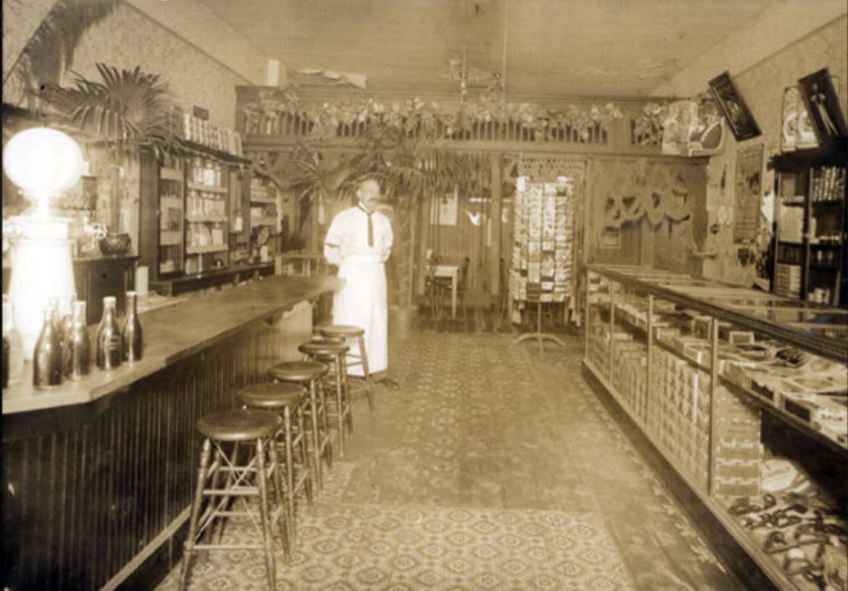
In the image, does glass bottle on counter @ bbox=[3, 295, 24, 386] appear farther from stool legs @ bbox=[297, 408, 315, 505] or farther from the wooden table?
the wooden table

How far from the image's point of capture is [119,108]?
6.39 metres

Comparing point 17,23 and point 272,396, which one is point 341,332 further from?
point 17,23

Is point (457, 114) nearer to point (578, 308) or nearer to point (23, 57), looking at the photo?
point (578, 308)

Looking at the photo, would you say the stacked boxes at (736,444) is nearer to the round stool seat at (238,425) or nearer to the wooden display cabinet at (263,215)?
the round stool seat at (238,425)

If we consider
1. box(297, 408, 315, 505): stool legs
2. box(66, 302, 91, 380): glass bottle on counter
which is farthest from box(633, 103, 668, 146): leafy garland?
box(66, 302, 91, 380): glass bottle on counter

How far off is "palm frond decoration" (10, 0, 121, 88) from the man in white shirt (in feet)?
8.10

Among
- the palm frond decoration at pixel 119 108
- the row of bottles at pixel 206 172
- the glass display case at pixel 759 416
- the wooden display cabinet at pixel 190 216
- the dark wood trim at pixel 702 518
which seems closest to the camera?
the glass display case at pixel 759 416

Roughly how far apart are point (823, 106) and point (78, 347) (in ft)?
19.7

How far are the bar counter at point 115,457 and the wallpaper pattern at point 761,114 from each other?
5314 mm

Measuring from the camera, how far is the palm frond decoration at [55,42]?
18.2 ft

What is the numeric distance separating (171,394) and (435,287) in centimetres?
796

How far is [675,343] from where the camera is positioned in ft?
13.7

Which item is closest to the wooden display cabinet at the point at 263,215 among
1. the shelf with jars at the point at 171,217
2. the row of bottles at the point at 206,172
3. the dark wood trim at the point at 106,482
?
the row of bottles at the point at 206,172

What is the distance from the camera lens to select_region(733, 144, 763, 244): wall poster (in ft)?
26.1
